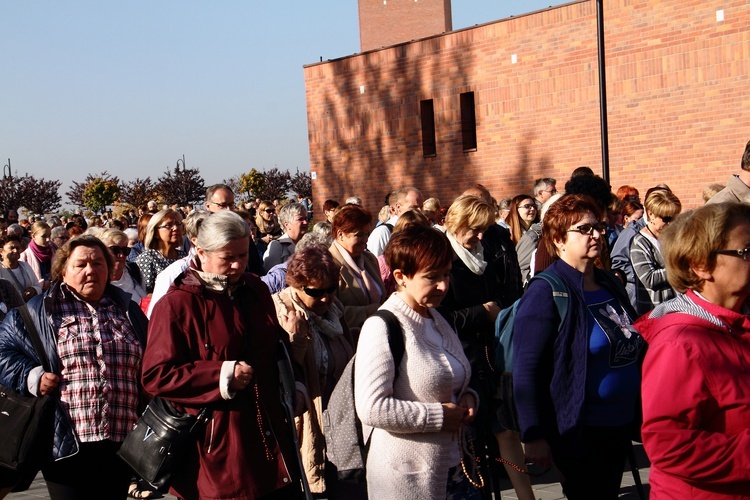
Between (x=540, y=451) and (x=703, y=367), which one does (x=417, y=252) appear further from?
(x=703, y=367)

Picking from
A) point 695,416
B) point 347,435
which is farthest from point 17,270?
point 695,416

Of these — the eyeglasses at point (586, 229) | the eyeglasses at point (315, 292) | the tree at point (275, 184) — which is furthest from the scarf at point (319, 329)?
the tree at point (275, 184)

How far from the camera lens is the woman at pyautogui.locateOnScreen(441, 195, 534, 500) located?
6.44 m

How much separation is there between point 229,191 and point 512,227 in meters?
3.37

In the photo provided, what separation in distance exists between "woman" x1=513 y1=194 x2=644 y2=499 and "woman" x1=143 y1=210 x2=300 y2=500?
1.21m

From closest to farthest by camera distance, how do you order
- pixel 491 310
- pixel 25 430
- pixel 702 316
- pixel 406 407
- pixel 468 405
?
pixel 702 316 → pixel 406 407 → pixel 468 405 → pixel 25 430 → pixel 491 310

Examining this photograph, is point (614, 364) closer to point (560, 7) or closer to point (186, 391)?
point (186, 391)

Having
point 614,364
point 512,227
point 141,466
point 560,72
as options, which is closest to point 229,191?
point 512,227

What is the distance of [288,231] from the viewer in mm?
9594

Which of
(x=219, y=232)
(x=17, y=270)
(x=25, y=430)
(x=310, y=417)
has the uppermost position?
(x=219, y=232)

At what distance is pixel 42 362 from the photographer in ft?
17.1

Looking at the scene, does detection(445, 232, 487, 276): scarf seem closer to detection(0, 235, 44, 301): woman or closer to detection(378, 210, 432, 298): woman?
detection(378, 210, 432, 298): woman

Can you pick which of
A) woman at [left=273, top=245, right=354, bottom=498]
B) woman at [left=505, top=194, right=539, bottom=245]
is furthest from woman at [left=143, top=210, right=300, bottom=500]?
woman at [left=505, top=194, right=539, bottom=245]

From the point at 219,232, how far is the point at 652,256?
16.0ft
